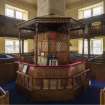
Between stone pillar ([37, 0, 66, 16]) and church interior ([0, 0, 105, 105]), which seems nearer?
church interior ([0, 0, 105, 105])

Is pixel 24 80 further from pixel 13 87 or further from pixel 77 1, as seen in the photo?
pixel 77 1

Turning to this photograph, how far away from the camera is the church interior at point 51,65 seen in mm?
5375

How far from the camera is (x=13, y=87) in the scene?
672 cm

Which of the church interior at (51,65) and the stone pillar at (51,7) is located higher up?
the stone pillar at (51,7)

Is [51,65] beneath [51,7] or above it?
beneath

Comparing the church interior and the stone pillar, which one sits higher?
the stone pillar

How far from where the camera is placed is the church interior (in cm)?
538

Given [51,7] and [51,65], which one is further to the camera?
[51,7]

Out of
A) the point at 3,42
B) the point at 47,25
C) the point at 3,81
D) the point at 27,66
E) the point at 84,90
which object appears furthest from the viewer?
the point at 3,42

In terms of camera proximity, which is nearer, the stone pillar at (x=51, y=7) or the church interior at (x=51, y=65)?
the church interior at (x=51, y=65)

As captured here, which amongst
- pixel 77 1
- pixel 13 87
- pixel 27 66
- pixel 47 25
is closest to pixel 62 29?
pixel 47 25

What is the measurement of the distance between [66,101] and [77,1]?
42.4 ft

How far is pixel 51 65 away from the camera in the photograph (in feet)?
21.3

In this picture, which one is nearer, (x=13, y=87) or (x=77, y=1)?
(x=13, y=87)
